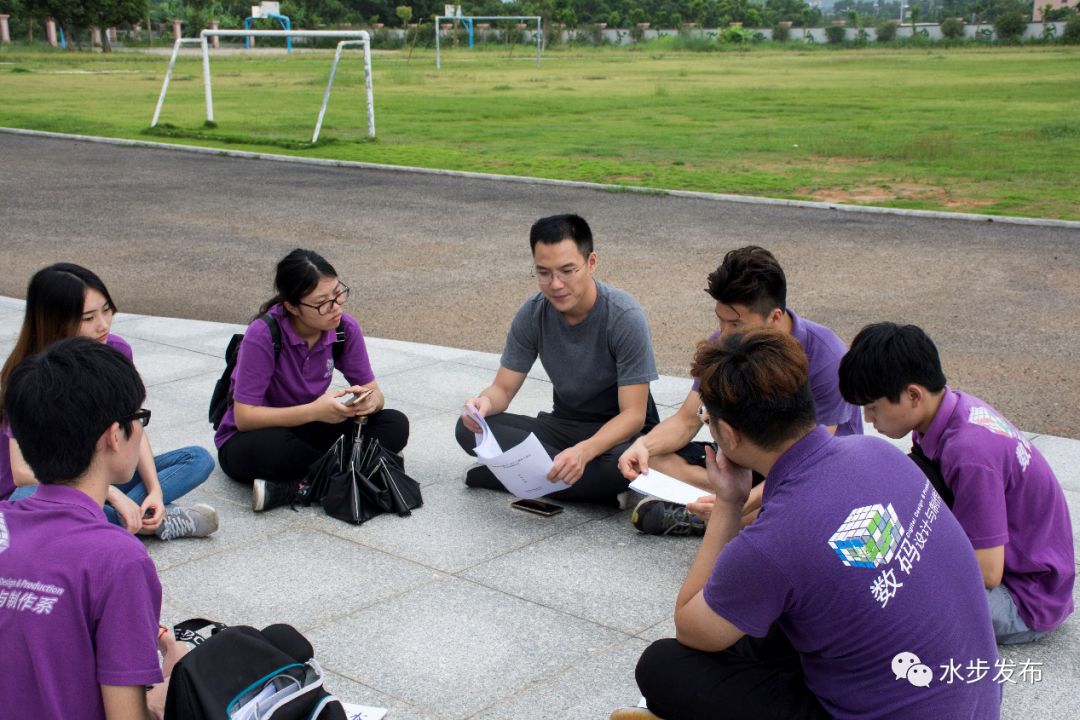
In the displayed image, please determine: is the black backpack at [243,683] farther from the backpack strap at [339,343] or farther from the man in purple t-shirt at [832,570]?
the backpack strap at [339,343]

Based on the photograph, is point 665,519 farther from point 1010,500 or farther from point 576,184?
point 576,184

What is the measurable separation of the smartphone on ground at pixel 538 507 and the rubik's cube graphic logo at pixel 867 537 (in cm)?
262

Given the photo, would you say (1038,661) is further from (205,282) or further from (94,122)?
(94,122)

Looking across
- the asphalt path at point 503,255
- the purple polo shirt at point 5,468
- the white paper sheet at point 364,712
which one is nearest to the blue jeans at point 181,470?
the purple polo shirt at point 5,468

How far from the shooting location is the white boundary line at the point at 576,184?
43.4 ft

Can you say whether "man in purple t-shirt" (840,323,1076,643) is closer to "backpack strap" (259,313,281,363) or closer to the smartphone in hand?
the smartphone in hand

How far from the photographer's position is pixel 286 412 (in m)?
4.98

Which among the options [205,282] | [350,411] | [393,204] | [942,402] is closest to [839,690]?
[942,402]

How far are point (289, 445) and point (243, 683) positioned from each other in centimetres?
256

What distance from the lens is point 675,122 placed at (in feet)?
85.0

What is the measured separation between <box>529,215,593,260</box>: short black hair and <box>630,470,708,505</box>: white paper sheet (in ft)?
3.41

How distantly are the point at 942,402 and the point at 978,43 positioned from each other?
3051 inches

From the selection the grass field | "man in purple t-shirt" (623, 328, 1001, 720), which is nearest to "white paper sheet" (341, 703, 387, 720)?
"man in purple t-shirt" (623, 328, 1001, 720)

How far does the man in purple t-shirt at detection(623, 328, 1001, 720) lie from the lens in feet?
8.10
